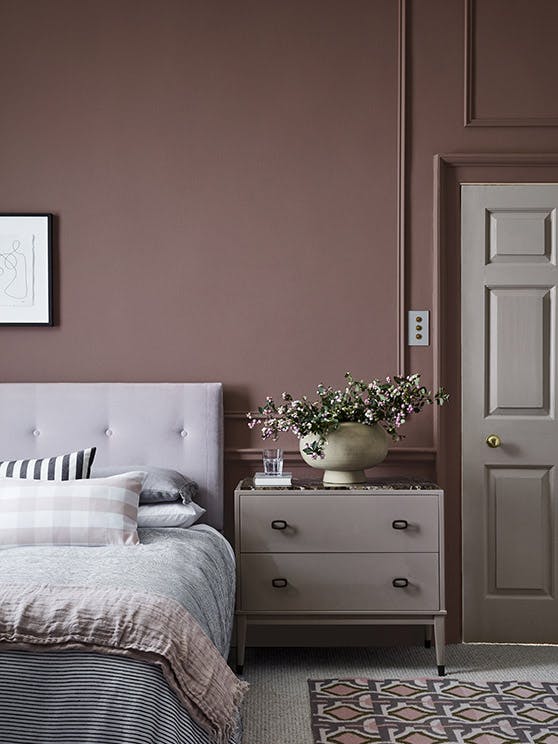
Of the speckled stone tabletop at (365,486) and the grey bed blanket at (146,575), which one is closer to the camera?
the grey bed blanket at (146,575)

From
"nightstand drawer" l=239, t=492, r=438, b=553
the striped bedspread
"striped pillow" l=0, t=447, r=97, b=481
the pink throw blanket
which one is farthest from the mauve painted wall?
the striped bedspread

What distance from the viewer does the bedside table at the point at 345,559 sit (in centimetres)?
312

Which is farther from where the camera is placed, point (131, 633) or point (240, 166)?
point (240, 166)

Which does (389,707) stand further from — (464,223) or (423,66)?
(423,66)

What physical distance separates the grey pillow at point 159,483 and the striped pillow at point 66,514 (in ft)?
0.82

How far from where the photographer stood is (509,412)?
11.6ft

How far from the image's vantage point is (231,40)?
3.55m

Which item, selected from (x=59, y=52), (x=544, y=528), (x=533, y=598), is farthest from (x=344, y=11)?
(x=533, y=598)

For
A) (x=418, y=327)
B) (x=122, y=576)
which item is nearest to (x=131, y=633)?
(x=122, y=576)

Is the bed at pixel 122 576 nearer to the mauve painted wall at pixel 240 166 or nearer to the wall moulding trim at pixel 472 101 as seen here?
the mauve painted wall at pixel 240 166

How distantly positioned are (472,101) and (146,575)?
2.42m

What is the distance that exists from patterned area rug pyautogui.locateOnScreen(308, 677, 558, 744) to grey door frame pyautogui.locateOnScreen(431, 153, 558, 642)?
0.61m

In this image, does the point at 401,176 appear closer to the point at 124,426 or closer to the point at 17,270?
the point at 124,426

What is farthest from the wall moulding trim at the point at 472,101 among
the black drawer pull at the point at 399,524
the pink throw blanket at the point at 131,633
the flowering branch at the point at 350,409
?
the pink throw blanket at the point at 131,633
